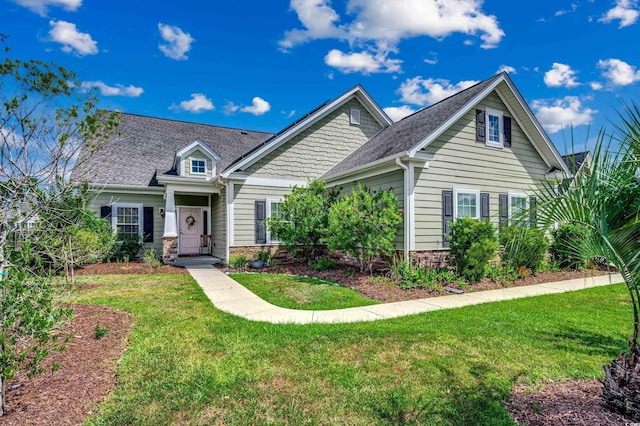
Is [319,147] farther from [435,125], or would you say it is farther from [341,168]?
[435,125]

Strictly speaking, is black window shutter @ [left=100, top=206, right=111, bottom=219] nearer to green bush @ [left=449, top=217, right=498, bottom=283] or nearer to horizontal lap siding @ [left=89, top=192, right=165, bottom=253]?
horizontal lap siding @ [left=89, top=192, right=165, bottom=253]

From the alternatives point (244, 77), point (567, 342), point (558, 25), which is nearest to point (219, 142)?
point (244, 77)

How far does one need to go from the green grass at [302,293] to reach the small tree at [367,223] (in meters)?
1.38

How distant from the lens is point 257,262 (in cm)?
1215

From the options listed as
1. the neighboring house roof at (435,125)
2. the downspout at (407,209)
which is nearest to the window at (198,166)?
the neighboring house roof at (435,125)

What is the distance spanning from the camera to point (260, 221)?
12.7 metres

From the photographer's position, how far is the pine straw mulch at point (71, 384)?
2814mm

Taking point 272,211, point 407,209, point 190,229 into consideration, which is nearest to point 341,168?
point 272,211

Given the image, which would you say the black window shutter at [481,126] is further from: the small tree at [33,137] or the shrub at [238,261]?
the small tree at [33,137]

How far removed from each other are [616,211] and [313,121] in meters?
11.8

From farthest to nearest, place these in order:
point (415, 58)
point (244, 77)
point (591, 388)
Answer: point (244, 77)
point (415, 58)
point (591, 388)

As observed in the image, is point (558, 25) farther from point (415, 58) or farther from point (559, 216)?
point (559, 216)

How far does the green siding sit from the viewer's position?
13.0 m

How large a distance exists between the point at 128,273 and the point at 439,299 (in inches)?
374
